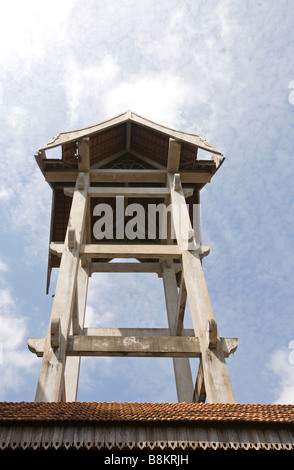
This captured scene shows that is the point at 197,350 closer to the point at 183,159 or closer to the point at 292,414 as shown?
the point at 292,414

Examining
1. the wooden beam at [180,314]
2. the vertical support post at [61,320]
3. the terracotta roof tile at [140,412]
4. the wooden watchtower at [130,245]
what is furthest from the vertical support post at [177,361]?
the terracotta roof tile at [140,412]

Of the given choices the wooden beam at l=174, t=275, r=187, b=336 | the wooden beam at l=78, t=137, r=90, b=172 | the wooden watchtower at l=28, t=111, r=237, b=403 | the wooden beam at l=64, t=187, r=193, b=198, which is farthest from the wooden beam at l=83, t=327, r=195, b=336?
the wooden beam at l=78, t=137, r=90, b=172

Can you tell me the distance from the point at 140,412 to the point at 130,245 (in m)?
6.43

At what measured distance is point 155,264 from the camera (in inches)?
621

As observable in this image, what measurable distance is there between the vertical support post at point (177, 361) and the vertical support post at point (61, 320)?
13.9 ft

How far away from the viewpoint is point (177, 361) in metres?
12.8

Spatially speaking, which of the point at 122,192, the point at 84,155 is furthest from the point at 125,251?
the point at 84,155

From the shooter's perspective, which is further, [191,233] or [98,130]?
[98,130]

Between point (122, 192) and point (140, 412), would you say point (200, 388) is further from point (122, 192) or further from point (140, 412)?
point (122, 192)

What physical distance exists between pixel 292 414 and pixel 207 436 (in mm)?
1460

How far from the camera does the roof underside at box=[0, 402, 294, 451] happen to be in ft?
16.3

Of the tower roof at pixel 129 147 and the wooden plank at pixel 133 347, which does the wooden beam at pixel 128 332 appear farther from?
the tower roof at pixel 129 147

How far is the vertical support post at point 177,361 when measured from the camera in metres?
12.0
